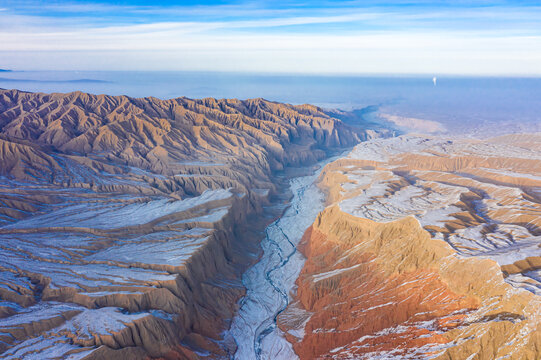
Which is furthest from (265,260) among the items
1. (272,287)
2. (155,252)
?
(155,252)

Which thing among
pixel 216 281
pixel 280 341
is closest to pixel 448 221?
pixel 280 341

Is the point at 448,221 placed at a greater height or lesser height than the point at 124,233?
greater

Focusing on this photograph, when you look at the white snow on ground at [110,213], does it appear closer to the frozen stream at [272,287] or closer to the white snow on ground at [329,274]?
the frozen stream at [272,287]

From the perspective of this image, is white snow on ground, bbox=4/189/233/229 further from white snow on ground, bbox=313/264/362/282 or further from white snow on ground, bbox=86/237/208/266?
white snow on ground, bbox=313/264/362/282

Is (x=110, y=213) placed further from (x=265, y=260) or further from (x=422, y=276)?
(x=422, y=276)

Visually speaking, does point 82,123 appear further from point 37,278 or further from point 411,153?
point 411,153

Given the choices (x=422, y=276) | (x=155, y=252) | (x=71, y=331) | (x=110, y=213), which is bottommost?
(x=71, y=331)

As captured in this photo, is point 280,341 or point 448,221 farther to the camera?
point 448,221
